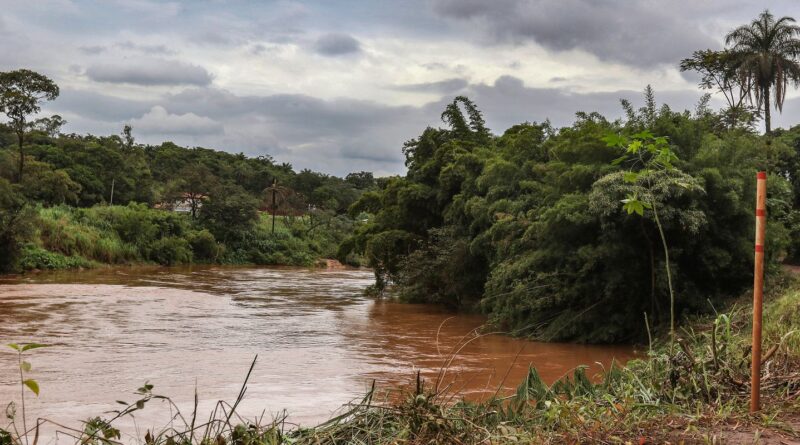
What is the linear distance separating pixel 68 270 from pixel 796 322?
34550 millimetres

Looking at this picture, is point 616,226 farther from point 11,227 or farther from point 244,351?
point 11,227

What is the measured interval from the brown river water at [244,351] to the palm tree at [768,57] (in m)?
14.8

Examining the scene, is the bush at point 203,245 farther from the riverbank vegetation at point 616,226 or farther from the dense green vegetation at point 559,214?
the riverbank vegetation at point 616,226

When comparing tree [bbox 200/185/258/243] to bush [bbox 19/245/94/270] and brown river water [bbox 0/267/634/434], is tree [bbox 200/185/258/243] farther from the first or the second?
brown river water [bbox 0/267/634/434]

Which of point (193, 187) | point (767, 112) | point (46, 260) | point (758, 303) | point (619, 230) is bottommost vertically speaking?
point (46, 260)

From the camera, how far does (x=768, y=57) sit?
25688 millimetres

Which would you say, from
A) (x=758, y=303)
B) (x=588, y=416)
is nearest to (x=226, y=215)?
(x=588, y=416)

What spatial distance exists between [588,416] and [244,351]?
10370mm

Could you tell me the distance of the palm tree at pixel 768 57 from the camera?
25.8 meters

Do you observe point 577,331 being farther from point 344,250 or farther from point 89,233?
point 89,233

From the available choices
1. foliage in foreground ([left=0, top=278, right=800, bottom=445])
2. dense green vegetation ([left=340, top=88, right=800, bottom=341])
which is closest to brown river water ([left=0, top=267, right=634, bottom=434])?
foliage in foreground ([left=0, top=278, right=800, bottom=445])

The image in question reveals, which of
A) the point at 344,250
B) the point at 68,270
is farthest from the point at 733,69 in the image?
the point at 68,270

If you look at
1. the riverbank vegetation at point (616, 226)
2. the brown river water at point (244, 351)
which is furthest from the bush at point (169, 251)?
the riverbank vegetation at point (616, 226)

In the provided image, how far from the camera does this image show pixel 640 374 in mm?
5984
